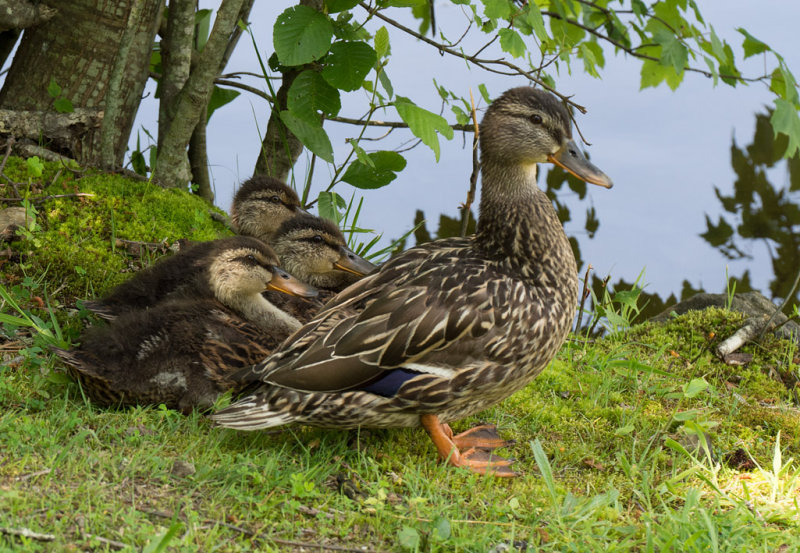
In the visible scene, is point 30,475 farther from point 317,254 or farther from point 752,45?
point 752,45

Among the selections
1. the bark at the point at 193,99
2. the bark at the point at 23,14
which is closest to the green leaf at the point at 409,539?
the bark at the point at 193,99

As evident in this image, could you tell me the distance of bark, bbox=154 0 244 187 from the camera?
249 inches

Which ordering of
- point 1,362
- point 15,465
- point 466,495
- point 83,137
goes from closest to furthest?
point 15,465, point 466,495, point 1,362, point 83,137

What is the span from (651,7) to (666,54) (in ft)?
4.29

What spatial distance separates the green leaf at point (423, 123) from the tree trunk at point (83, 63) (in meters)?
3.07

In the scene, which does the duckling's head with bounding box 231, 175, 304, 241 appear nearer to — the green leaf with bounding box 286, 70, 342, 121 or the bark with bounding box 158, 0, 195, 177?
the bark with bounding box 158, 0, 195, 177

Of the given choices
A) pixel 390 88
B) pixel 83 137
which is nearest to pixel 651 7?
pixel 390 88

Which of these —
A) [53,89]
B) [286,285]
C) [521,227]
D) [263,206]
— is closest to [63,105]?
[53,89]

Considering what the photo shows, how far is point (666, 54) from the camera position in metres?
4.74

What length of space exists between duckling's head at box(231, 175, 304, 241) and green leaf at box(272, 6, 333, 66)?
181cm

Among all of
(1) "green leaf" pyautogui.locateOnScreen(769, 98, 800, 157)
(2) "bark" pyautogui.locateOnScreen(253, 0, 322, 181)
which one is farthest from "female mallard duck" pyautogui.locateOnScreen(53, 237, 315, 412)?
(1) "green leaf" pyautogui.locateOnScreen(769, 98, 800, 157)

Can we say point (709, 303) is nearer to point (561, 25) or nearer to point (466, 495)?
point (561, 25)

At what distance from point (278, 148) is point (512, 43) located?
288cm

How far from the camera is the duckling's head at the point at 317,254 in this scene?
5320mm
